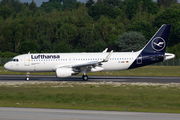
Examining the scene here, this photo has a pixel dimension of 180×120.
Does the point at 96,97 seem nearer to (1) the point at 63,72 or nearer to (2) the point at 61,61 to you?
(1) the point at 63,72

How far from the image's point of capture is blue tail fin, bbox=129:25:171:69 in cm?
3866

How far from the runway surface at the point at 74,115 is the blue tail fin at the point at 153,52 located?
2163 centimetres

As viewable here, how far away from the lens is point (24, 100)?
24.0 meters

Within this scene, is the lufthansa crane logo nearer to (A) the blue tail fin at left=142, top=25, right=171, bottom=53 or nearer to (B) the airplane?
(A) the blue tail fin at left=142, top=25, right=171, bottom=53

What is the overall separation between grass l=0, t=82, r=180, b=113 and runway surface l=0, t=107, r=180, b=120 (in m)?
2.19

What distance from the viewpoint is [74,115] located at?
16.6 meters

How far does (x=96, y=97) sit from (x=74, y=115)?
8317mm

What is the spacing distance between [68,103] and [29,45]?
77.8 m

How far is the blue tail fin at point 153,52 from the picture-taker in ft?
127

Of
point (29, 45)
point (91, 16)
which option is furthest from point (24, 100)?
point (91, 16)

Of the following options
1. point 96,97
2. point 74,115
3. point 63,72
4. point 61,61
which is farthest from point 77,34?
point 74,115

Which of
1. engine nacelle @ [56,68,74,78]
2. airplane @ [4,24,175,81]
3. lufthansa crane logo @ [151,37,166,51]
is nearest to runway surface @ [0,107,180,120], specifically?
engine nacelle @ [56,68,74,78]

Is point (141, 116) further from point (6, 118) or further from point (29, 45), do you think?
point (29, 45)

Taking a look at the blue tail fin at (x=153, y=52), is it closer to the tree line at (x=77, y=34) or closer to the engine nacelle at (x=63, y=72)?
the engine nacelle at (x=63, y=72)
